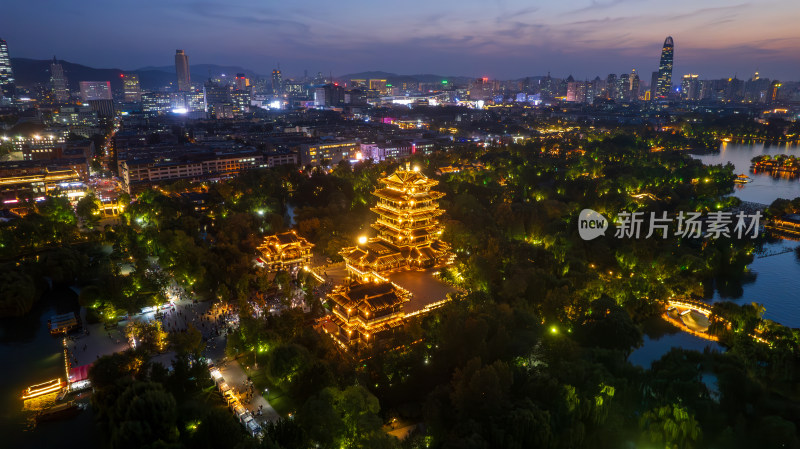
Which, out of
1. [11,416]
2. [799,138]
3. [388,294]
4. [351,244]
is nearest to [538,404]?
[388,294]

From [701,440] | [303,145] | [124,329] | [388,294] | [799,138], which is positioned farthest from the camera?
[799,138]

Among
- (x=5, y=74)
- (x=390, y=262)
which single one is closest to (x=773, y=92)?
(x=390, y=262)

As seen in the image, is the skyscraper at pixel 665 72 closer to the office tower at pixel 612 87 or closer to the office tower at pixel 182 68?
the office tower at pixel 612 87

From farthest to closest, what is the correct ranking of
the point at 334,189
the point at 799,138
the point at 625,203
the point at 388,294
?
the point at 799,138, the point at 334,189, the point at 625,203, the point at 388,294

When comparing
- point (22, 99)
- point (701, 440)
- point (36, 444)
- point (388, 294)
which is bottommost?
point (36, 444)

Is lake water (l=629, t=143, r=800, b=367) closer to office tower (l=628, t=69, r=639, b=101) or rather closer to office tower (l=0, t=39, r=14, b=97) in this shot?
office tower (l=0, t=39, r=14, b=97)

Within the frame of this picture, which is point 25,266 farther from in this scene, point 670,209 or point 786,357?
point 670,209

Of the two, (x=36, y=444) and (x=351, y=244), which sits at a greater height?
(x=351, y=244)
